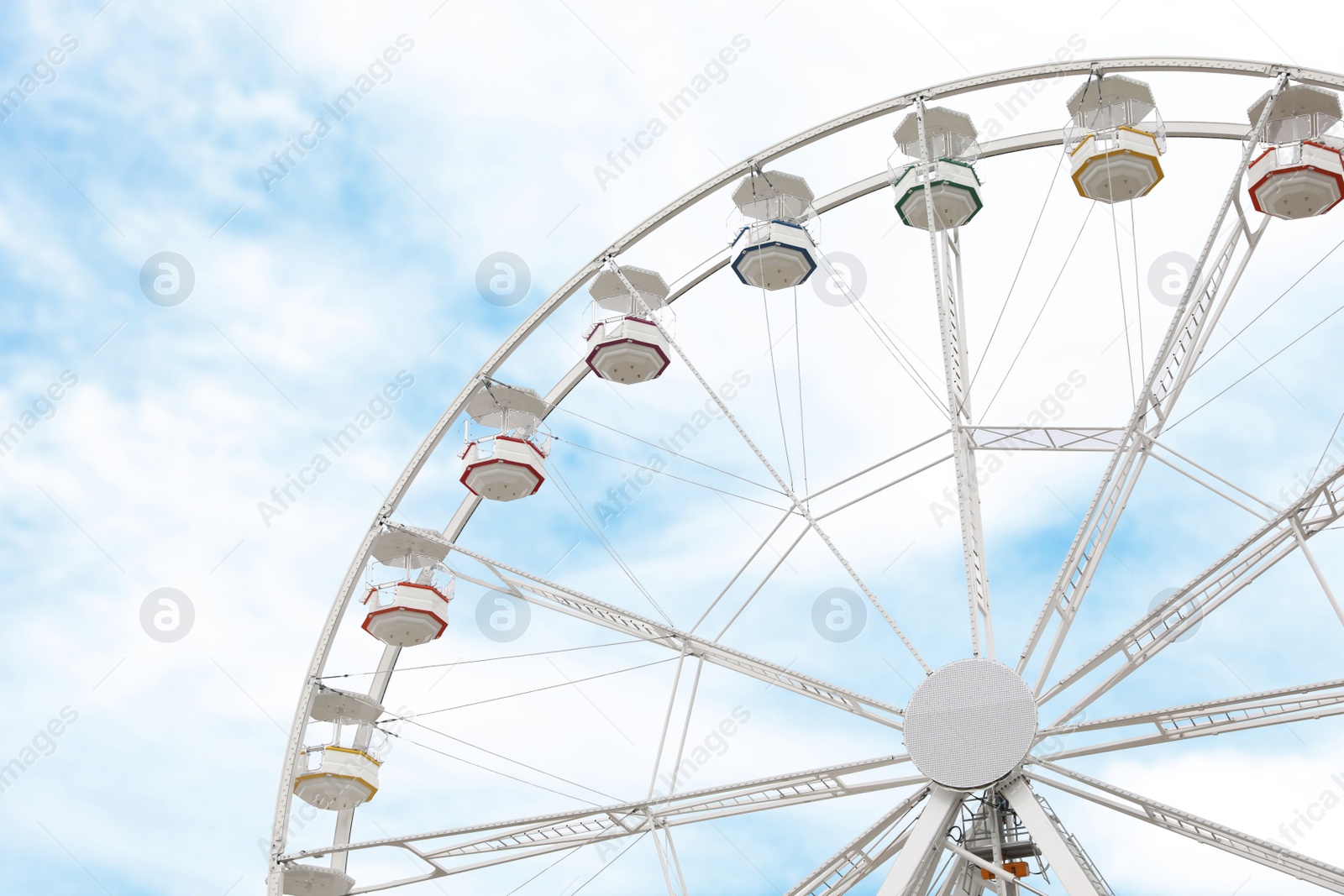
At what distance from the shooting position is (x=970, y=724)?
692 inches

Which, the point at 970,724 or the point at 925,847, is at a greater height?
the point at 970,724

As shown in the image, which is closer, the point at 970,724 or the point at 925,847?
the point at 925,847

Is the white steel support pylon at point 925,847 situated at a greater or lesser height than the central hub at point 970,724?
lesser

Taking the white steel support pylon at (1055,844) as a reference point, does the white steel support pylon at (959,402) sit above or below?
above

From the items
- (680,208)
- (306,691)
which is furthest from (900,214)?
(306,691)

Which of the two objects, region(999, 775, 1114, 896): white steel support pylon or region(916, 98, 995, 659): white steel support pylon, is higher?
Result: region(916, 98, 995, 659): white steel support pylon

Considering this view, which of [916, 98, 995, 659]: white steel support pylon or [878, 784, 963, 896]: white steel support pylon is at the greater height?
[916, 98, 995, 659]: white steel support pylon

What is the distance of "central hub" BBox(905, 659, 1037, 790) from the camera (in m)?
17.3

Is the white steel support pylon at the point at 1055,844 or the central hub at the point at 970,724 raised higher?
the central hub at the point at 970,724

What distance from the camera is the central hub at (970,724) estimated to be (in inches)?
683

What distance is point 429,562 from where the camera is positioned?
23188 mm

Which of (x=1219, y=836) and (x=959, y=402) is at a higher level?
(x=959, y=402)

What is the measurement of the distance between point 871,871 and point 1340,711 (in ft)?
18.5

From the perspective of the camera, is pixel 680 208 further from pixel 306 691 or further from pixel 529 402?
pixel 306 691
